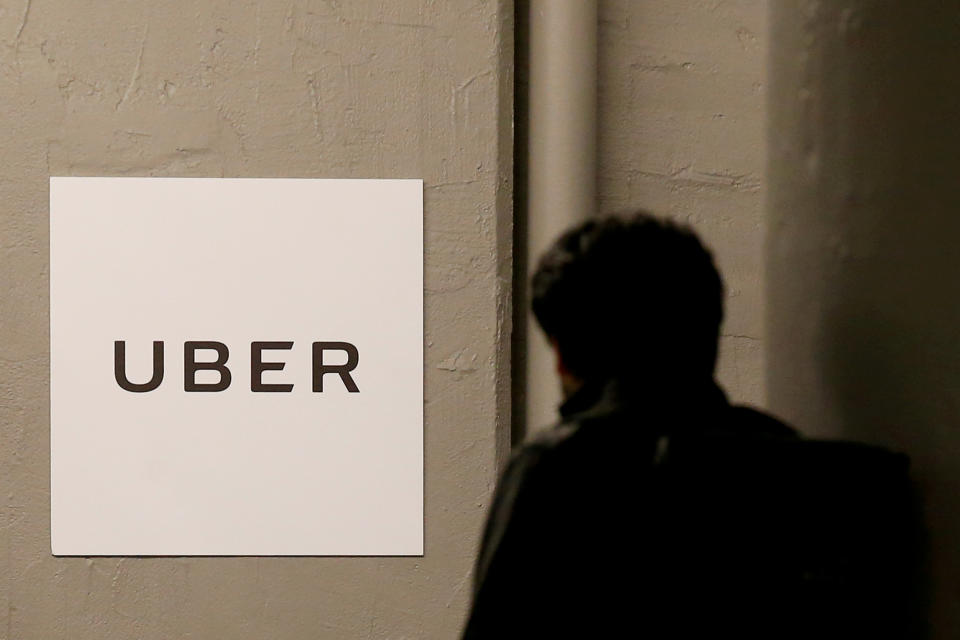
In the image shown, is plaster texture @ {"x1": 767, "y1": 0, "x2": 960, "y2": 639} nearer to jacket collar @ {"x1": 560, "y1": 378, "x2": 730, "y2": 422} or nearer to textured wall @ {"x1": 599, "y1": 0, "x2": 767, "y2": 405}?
jacket collar @ {"x1": 560, "y1": 378, "x2": 730, "y2": 422}

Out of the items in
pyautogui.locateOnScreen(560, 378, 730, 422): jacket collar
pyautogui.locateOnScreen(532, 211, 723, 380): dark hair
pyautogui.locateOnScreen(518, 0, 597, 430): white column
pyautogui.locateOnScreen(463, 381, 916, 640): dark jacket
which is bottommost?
pyautogui.locateOnScreen(463, 381, 916, 640): dark jacket

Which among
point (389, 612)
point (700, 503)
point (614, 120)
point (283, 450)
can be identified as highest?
point (614, 120)

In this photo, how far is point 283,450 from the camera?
2.08 metres

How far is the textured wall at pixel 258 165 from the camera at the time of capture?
208 centimetres

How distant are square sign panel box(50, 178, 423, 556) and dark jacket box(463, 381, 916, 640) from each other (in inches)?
51.5

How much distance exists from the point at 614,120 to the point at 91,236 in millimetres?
1018

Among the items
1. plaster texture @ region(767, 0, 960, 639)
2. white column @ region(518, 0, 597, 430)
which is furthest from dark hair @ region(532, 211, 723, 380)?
white column @ region(518, 0, 597, 430)

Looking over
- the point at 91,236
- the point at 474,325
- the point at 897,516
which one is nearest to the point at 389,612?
the point at 474,325

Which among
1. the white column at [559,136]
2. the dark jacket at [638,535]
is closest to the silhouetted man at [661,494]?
the dark jacket at [638,535]

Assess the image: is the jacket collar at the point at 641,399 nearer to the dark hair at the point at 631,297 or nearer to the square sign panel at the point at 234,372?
the dark hair at the point at 631,297

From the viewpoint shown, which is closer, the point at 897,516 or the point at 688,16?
the point at 897,516

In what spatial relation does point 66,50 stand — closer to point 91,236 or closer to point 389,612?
point 91,236

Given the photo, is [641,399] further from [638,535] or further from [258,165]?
[258,165]

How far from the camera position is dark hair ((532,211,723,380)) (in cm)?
81
